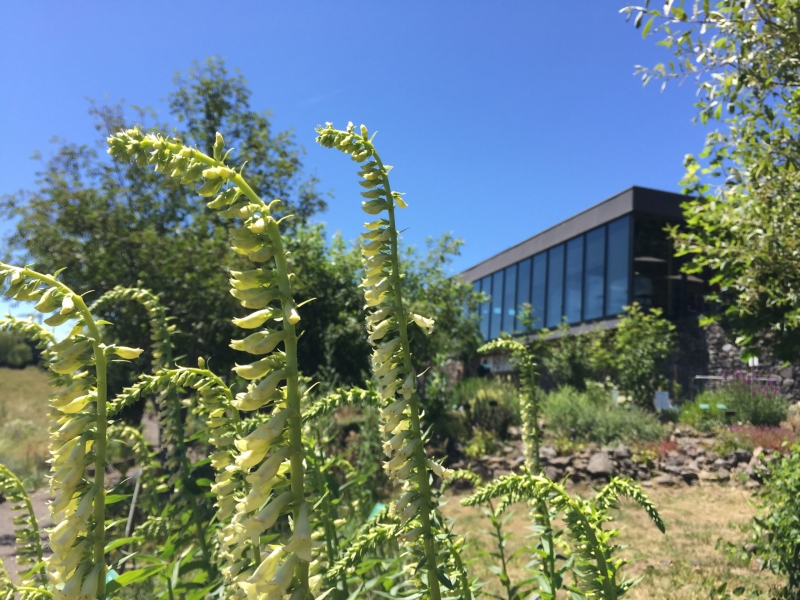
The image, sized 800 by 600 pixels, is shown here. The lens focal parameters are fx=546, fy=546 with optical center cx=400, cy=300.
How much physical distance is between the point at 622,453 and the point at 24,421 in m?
15.2

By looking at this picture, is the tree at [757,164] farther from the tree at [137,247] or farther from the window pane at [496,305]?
the window pane at [496,305]

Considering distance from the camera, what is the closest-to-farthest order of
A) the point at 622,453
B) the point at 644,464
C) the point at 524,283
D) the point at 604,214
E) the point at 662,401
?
the point at 644,464
the point at 622,453
the point at 662,401
the point at 604,214
the point at 524,283

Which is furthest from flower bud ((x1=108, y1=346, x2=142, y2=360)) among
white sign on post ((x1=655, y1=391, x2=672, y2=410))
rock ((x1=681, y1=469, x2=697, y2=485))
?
white sign on post ((x1=655, y1=391, x2=672, y2=410))

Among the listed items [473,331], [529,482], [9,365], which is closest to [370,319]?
[529,482]

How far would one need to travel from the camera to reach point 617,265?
21.2 m

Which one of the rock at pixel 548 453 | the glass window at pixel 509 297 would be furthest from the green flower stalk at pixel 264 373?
the glass window at pixel 509 297

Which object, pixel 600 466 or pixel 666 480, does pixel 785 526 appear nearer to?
pixel 600 466

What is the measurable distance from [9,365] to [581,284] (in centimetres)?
2340

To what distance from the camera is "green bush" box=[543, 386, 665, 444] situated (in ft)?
41.9

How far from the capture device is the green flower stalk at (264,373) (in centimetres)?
107

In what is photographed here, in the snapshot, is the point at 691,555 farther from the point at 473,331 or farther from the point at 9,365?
the point at 9,365

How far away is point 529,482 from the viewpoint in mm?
1669

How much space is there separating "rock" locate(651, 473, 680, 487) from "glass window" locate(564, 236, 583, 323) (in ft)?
44.4

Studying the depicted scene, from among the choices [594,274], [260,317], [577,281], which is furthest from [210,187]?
[577,281]
